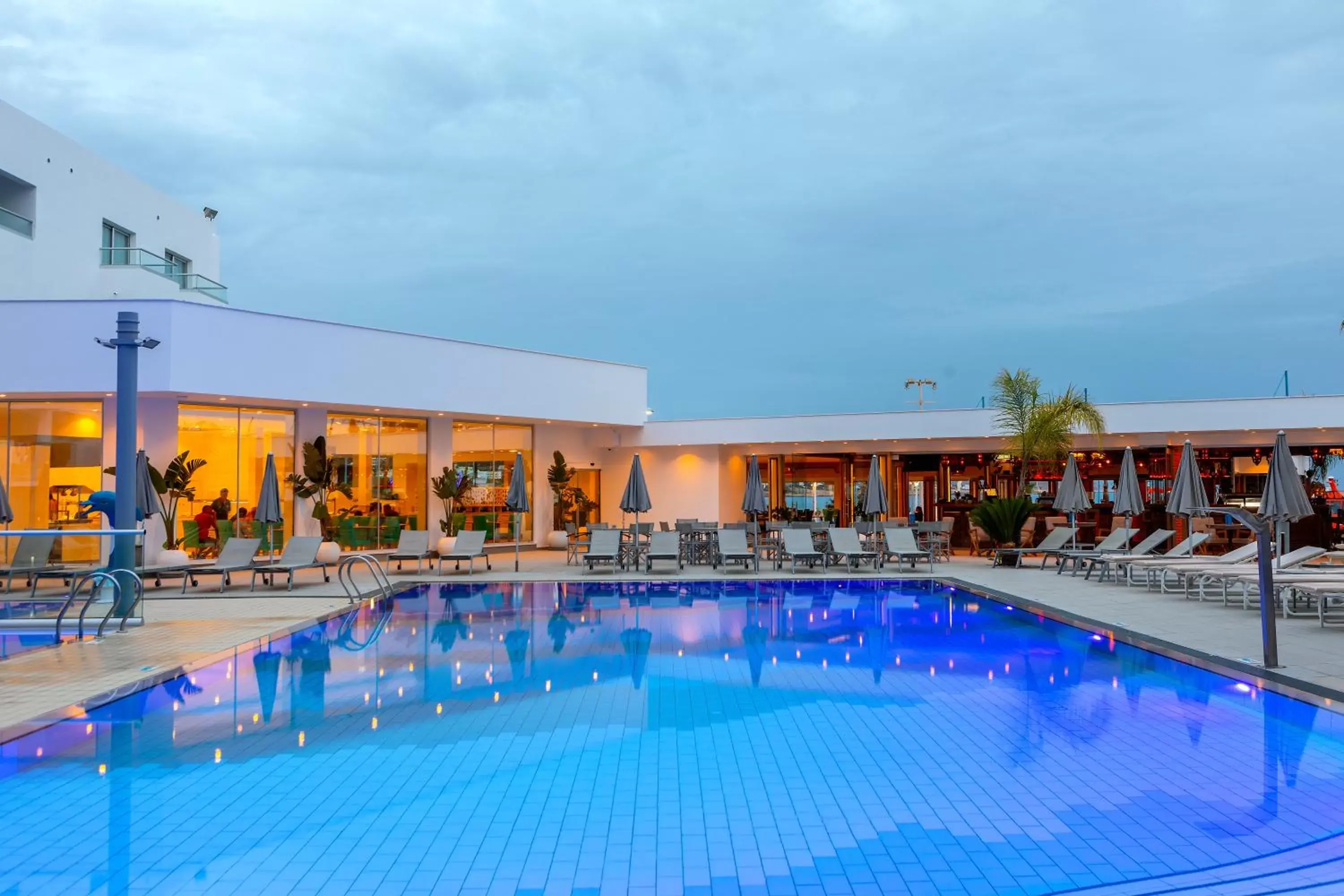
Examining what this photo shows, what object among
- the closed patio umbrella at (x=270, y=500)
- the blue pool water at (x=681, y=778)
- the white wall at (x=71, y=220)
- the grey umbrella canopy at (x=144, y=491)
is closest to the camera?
the blue pool water at (x=681, y=778)

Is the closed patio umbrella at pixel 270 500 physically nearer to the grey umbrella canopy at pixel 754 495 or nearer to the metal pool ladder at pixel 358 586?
the metal pool ladder at pixel 358 586

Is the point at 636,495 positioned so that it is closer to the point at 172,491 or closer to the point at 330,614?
the point at 330,614

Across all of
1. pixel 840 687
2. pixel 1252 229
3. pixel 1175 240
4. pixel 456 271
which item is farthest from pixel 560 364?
pixel 456 271

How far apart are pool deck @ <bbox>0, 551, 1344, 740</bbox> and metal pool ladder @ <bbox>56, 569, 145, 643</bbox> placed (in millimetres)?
237

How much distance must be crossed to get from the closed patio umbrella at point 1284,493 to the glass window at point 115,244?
23.3m

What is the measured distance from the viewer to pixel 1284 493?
9930 millimetres

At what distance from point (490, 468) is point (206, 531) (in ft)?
20.9

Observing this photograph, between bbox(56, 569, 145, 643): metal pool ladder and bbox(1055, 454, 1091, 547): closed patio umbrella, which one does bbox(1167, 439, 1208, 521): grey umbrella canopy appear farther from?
bbox(56, 569, 145, 643): metal pool ladder

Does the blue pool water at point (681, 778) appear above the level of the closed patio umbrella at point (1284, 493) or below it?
below

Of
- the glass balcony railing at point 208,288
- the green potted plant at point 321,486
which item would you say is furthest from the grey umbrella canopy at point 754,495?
the glass balcony railing at point 208,288

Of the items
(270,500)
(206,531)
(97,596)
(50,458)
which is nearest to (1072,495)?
(270,500)

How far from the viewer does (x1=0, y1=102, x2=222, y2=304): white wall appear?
752 inches

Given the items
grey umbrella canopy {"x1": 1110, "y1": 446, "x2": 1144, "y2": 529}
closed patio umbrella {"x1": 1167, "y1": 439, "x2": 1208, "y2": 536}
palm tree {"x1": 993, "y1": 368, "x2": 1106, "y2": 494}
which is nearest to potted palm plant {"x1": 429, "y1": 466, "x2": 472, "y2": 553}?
palm tree {"x1": 993, "y1": 368, "x2": 1106, "y2": 494}

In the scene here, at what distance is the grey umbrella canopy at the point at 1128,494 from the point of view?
49.2 feet
